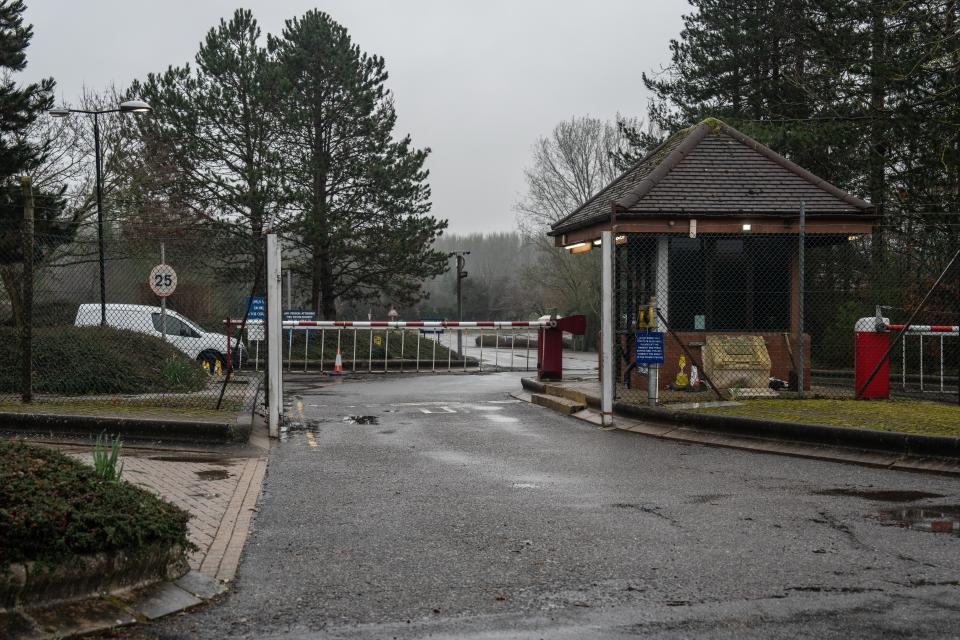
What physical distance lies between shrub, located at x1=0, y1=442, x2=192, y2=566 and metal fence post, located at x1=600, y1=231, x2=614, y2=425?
7916 mm

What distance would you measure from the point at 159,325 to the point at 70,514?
44.8ft

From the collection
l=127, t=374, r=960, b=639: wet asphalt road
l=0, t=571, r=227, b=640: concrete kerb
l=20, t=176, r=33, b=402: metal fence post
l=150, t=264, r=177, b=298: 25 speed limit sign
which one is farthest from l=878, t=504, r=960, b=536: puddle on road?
l=150, t=264, r=177, b=298: 25 speed limit sign

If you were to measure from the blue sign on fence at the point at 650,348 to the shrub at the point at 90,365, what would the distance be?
7256mm

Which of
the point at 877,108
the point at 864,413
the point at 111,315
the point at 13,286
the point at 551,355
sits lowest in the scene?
the point at 864,413

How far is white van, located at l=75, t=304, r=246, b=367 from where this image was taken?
47.7ft

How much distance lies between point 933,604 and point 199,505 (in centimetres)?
510

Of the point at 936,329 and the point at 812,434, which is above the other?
the point at 936,329

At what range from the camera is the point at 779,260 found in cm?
1582

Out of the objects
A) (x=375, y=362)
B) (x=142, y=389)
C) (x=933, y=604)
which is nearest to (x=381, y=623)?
(x=933, y=604)

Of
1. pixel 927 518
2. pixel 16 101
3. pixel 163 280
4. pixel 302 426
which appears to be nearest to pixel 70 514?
pixel 927 518

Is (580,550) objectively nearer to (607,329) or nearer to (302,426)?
(607,329)

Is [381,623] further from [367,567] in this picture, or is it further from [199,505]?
[199,505]

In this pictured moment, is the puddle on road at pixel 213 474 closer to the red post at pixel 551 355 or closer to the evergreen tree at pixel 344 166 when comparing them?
the red post at pixel 551 355

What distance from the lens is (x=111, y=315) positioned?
49.3ft
